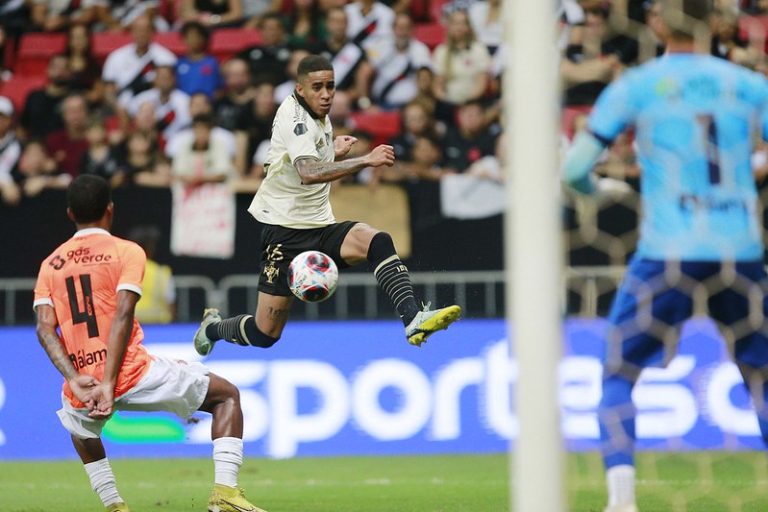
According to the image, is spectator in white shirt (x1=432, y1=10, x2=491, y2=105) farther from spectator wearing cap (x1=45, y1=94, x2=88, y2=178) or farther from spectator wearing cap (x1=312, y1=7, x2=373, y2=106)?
spectator wearing cap (x1=45, y1=94, x2=88, y2=178)

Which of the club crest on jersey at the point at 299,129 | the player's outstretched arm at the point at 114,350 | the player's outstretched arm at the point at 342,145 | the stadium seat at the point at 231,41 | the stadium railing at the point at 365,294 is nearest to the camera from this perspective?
the player's outstretched arm at the point at 114,350

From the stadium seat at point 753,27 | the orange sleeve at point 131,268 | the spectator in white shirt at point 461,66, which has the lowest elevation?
the orange sleeve at point 131,268

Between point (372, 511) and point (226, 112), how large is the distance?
5875mm

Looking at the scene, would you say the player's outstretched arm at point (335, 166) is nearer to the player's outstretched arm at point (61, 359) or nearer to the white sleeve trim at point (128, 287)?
the white sleeve trim at point (128, 287)

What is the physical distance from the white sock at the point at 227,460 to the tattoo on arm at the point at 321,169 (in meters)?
1.51

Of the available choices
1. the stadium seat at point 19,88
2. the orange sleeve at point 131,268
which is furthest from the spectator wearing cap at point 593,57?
the stadium seat at point 19,88

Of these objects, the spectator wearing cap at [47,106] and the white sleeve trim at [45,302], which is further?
the spectator wearing cap at [47,106]

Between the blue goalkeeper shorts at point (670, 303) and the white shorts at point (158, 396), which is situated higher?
the blue goalkeeper shorts at point (670, 303)

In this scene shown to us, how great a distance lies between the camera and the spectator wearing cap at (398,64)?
12750mm

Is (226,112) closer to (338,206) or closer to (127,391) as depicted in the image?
(338,206)

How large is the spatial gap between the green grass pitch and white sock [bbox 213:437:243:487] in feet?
3.35

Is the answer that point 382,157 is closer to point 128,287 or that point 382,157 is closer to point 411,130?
point 128,287

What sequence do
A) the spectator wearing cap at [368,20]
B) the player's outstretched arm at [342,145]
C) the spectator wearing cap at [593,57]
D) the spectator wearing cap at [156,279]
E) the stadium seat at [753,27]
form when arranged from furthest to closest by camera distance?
the spectator wearing cap at [368,20]
the spectator wearing cap at [156,279]
the spectator wearing cap at [593,57]
the stadium seat at [753,27]
the player's outstretched arm at [342,145]

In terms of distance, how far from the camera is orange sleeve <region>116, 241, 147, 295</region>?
20.5 feet
